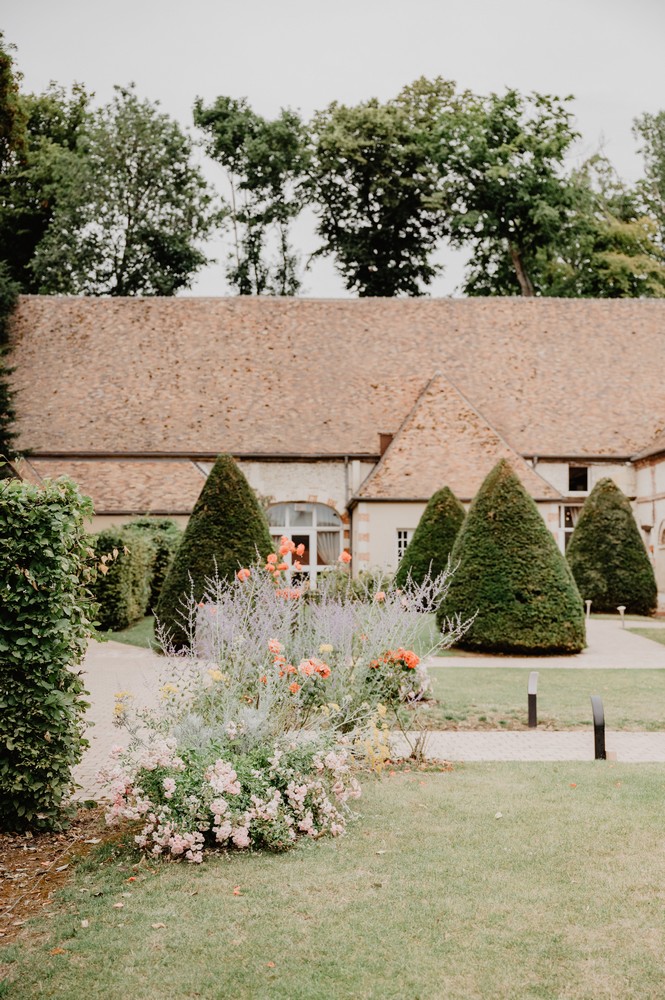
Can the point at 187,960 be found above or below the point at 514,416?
below

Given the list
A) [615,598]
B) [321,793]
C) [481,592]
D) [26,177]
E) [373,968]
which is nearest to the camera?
[373,968]

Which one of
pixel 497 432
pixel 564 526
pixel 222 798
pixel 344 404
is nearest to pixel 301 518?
pixel 344 404

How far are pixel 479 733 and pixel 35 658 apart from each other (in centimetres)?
530

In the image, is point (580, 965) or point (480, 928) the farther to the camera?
point (480, 928)

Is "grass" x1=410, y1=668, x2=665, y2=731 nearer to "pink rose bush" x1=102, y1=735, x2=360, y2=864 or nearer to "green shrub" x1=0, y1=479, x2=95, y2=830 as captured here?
"pink rose bush" x1=102, y1=735, x2=360, y2=864

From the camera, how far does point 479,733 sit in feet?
31.9

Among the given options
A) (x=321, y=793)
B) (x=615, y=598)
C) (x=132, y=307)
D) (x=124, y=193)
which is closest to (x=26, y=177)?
(x=124, y=193)

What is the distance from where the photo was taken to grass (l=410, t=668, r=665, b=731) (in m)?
10.2

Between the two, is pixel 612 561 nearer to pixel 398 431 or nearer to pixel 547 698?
pixel 398 431

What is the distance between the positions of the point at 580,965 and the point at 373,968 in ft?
3.02

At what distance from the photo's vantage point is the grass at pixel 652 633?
17644 mm

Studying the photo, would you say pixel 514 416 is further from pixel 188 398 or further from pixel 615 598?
pixel 188 398

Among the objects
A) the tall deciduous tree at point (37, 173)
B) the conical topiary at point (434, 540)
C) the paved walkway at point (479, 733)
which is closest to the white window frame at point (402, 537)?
the conical topiary at point (434, 540)

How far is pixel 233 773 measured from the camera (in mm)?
5648
